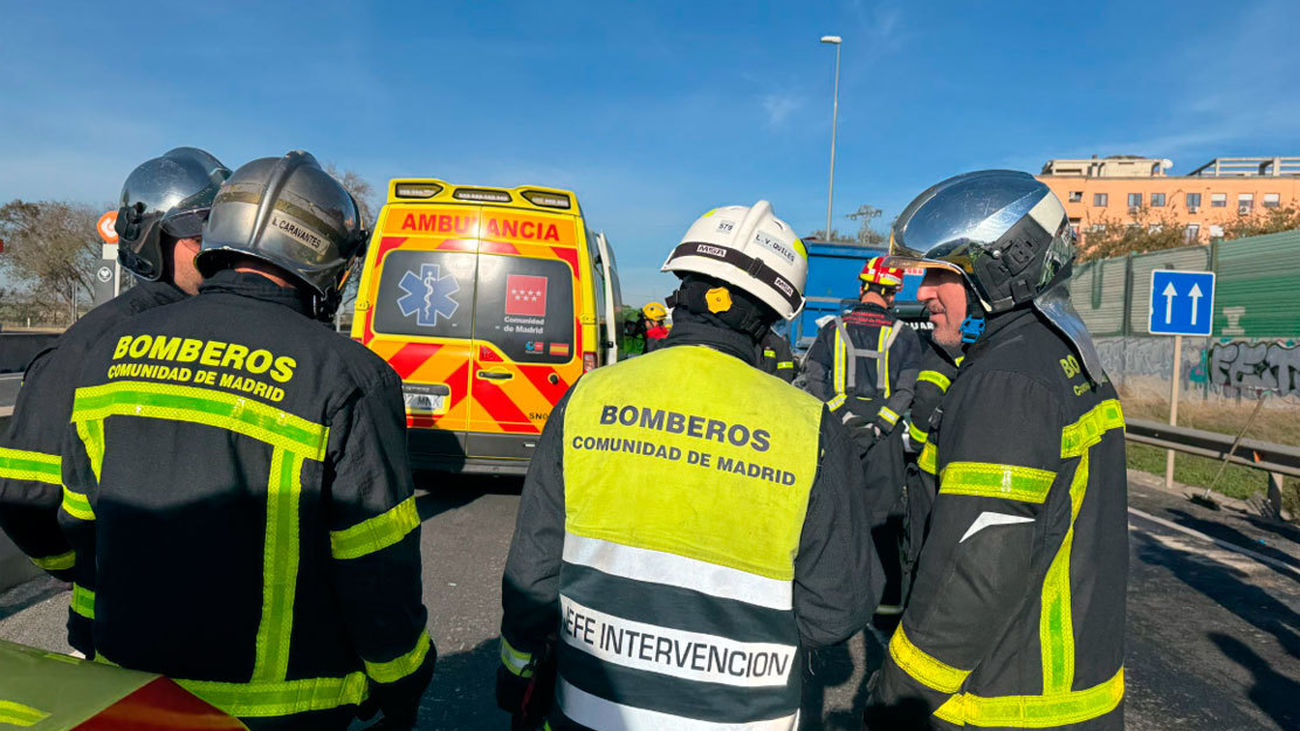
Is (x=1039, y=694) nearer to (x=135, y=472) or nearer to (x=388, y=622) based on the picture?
(x=388, y=622)

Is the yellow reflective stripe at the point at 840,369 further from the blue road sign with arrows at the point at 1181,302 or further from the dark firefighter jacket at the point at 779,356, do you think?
the blue road sign with arrows at the point at 1181,302

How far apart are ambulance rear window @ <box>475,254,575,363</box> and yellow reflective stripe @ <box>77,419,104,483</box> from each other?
5.28 m

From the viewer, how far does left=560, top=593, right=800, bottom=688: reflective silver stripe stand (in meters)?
1.63

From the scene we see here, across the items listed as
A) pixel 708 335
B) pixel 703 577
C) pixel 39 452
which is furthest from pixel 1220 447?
pixel 39 452

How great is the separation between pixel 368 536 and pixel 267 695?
0.37m

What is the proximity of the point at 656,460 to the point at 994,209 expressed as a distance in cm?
116

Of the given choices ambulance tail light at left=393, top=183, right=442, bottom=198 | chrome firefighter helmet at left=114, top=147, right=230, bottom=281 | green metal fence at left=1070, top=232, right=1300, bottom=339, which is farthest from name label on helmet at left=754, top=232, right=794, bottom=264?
green metal fence at left=1070, top=232, right=1300, bottom=339

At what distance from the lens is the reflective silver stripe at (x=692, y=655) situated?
5.35 ft

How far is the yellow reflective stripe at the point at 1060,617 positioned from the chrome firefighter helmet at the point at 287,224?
1.87 metres

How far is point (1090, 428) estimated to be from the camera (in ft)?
6.20

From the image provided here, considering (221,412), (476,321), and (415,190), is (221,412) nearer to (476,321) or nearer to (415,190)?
(476,321)

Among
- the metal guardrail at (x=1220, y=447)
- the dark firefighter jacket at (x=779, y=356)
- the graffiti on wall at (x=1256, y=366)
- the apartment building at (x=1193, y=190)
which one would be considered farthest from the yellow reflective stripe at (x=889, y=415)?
the apartment building at (x=1193, y=190)

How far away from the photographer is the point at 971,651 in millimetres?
1768

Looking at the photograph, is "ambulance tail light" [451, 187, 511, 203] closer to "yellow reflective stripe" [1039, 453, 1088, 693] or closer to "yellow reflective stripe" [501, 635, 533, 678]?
"yellow reflective stripe" [501, 635, 533, 678]
